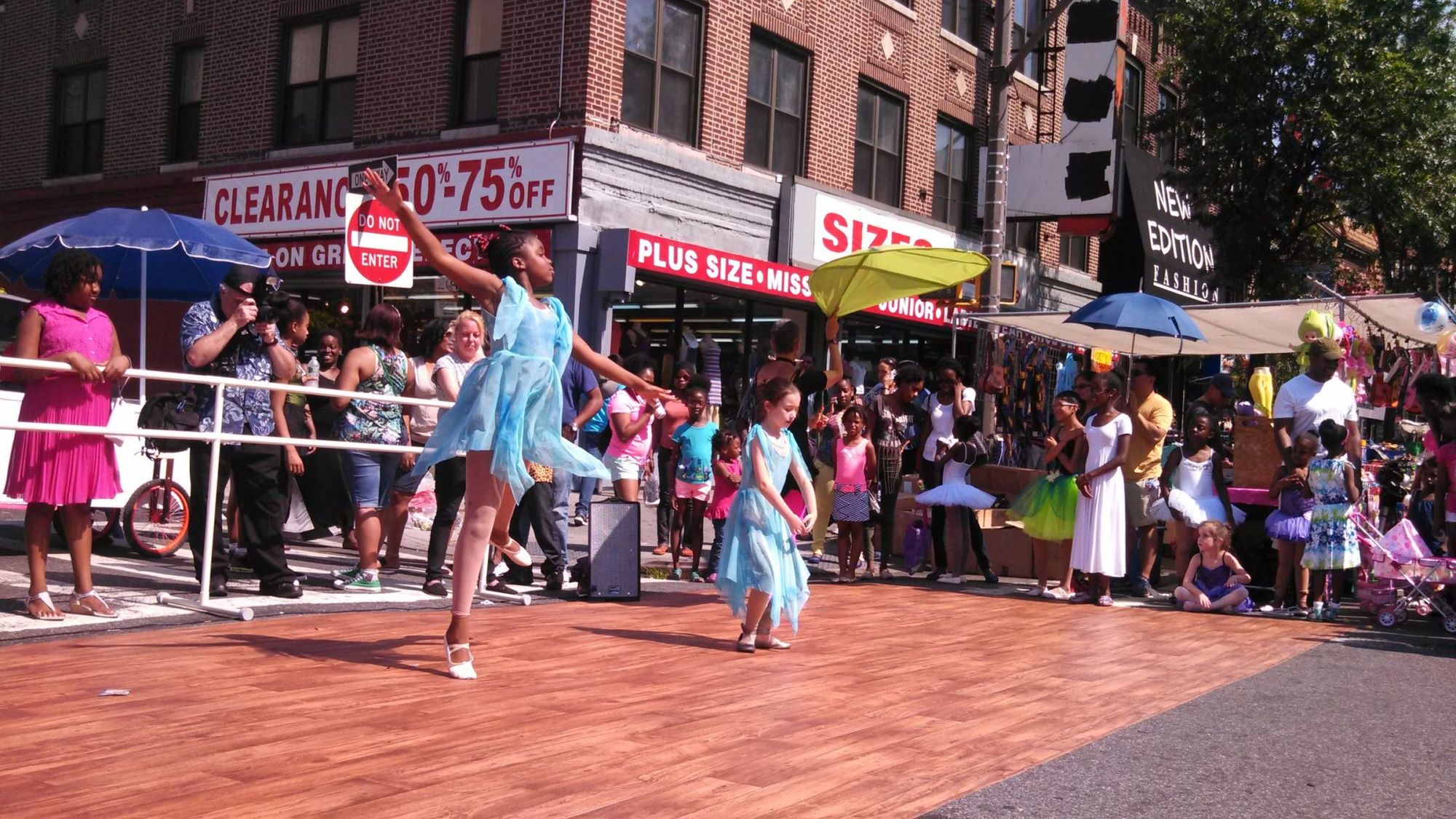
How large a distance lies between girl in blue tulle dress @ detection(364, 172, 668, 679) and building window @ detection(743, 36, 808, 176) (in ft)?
44.6

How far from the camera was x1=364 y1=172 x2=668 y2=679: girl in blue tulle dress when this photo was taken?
6.19 metres

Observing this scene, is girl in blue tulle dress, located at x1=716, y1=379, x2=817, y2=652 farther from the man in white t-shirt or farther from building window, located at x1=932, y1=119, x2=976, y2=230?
building window, located at x1=932, y1=119, x2=976, y2=230

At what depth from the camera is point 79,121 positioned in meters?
23.6

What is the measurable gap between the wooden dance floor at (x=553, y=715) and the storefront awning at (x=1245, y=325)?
6.08 metres

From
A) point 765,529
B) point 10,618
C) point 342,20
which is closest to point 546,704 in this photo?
point 765,529

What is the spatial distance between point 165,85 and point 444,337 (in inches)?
577

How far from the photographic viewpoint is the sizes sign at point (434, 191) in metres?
17.1

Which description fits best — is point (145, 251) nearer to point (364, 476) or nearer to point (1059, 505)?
point (364, 476)

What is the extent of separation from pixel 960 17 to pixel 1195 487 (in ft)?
50.1

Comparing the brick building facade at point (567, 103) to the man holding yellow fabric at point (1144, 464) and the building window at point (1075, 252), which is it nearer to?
the building window at point (1075, 252)

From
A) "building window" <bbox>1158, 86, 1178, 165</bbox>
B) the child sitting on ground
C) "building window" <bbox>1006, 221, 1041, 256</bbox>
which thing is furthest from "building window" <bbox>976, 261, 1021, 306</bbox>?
"building window" <bbox>1158, 86, 1178, 165</bbox>

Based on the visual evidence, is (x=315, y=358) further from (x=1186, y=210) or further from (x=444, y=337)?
(x=1186, y=210)

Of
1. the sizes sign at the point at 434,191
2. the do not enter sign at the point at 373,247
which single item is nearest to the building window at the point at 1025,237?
the sizes sign at the point at 434,191

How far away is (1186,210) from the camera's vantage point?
88.7 feet
